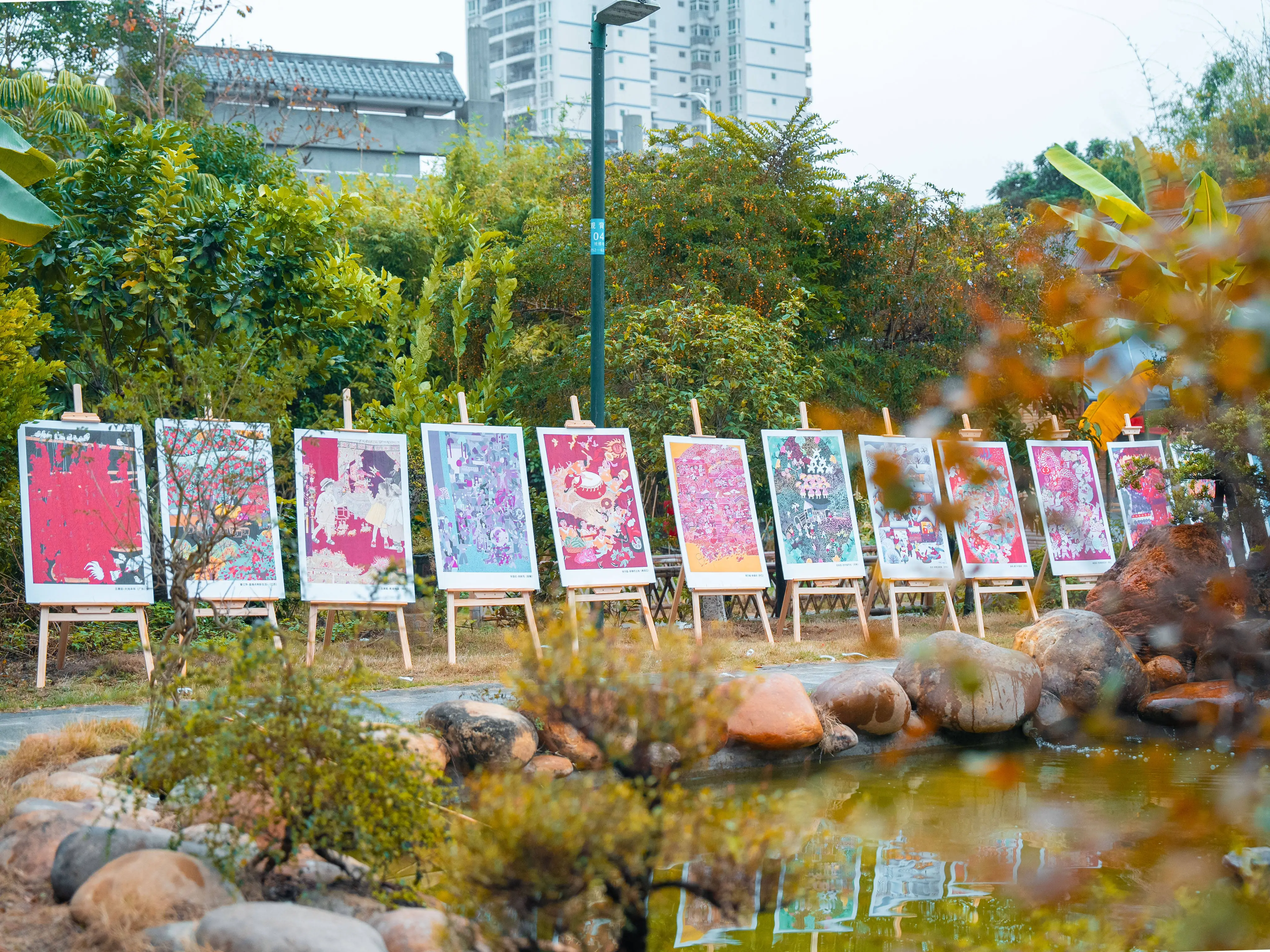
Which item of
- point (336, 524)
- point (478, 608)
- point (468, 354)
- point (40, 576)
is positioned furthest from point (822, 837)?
point (468, 354)

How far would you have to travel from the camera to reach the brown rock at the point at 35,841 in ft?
11.5

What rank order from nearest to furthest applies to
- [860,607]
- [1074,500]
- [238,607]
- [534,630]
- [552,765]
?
[534,630] < [552,765] < [238,607] < [860,607] < [1074,500]

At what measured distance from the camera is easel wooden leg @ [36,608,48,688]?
6.52 m

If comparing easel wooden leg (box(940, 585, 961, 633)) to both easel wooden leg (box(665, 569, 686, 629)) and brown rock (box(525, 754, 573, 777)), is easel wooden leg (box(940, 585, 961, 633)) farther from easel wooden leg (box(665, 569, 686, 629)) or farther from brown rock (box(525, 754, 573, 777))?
brown rock (box(525, 754, 573, 777))

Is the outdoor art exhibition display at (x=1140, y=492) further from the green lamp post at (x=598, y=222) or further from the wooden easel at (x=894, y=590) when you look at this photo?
the green lamp post at (x=598, y=222)

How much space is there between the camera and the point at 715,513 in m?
8.85

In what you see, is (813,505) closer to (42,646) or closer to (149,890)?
(42,646)

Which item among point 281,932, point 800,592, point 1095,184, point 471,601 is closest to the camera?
point 281,932

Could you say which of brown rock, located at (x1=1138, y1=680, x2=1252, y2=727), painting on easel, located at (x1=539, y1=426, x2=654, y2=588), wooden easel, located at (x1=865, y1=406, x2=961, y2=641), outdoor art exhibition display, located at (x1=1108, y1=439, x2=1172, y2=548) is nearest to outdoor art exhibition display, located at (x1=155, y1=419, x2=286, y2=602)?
painting on easel, located at (x1=539, y1=426, x2=654, y2=588)

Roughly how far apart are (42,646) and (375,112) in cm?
3134

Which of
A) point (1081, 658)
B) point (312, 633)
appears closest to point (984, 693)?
point (1081, 658)

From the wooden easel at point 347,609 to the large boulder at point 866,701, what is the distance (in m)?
2.45

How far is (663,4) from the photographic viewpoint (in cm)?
7131

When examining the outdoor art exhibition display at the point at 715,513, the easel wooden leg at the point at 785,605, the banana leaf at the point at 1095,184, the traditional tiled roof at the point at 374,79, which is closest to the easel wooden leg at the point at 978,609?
the easel wooden leg at the point at 785,605
